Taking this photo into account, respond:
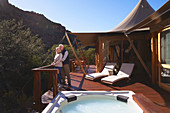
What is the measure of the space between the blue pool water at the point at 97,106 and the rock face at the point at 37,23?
2234 cm

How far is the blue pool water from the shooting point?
3.20 metres

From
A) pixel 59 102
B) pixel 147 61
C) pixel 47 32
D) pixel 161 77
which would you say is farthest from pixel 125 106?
pixel 47 32

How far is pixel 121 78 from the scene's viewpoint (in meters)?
5.19

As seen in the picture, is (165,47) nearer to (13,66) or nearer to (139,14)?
(139,14)

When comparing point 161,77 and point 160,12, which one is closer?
point 160,12

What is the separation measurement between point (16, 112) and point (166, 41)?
24.3ft

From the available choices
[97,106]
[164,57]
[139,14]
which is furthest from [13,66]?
[139,14]

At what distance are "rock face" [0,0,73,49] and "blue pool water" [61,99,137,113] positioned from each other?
22.3 metres

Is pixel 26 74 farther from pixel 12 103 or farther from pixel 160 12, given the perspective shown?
pixel 160 12

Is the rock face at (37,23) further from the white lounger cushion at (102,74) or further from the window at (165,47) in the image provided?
the window at (165,47)

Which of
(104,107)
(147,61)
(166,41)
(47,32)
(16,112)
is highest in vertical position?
(47,32)

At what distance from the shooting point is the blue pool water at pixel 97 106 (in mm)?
3197

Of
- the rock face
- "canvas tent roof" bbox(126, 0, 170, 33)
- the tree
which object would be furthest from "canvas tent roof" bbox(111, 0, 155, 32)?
the rock face

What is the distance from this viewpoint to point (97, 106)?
3520 millimetres
